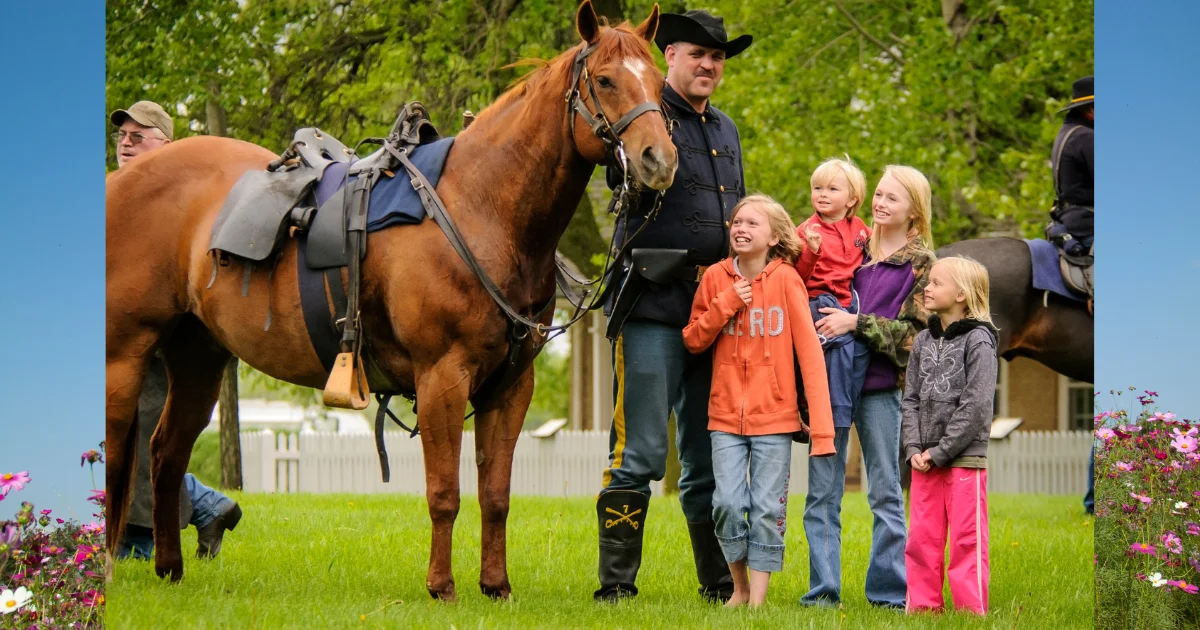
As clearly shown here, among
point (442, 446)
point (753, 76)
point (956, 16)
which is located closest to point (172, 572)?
point (442, 446)

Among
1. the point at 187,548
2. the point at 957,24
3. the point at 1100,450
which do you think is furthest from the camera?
the point at 957,24

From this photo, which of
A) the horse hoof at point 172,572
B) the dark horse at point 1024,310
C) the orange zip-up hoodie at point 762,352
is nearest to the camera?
the orange zip-up hoodie at point 762,352

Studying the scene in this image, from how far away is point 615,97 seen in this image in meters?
4.69

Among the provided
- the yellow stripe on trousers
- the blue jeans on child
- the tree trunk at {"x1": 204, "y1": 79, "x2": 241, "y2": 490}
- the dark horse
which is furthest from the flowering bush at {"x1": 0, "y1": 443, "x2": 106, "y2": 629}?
the tree trunk at {"x1": 204, "y1": 79, "x2": 241, "y2": 490}

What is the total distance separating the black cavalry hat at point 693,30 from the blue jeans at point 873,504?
1.72 meters

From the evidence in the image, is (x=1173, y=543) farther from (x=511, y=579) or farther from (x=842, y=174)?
(x=511, y=579)

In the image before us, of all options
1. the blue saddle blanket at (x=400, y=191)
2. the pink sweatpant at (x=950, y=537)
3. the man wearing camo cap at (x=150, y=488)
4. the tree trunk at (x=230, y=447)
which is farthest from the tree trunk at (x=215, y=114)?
the pink sweatpant at (x=950, y=537)

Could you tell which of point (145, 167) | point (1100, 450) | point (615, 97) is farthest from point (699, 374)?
point (145, 167)

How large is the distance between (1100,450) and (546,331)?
2.22 metres

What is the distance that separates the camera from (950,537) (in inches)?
191

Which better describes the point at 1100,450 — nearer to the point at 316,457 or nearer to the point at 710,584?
the point at 710,584

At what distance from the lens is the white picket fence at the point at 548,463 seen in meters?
16.5

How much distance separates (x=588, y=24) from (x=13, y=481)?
267 cm

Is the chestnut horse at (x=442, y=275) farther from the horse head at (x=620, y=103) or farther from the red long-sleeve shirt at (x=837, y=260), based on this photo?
the red long-sleeve shirt at (x=837, y=260)
